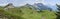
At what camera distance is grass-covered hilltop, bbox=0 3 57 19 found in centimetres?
100

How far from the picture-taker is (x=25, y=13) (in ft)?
3.30

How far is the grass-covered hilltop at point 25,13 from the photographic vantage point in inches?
39.5

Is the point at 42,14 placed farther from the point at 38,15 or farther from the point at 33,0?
the point at 33,0

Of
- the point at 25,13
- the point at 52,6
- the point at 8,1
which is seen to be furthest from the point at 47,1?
the point at 8,1

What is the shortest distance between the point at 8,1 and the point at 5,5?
46 mm

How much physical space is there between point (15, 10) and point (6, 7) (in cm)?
9

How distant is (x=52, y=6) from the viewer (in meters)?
1.01

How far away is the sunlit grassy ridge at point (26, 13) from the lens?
1.00 m

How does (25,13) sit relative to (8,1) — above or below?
below

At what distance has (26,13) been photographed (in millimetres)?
1007

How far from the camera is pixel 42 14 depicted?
1.01m

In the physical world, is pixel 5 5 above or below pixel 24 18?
above

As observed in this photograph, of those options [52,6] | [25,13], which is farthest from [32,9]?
[52,6]

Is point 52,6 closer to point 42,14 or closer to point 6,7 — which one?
point 42,14
